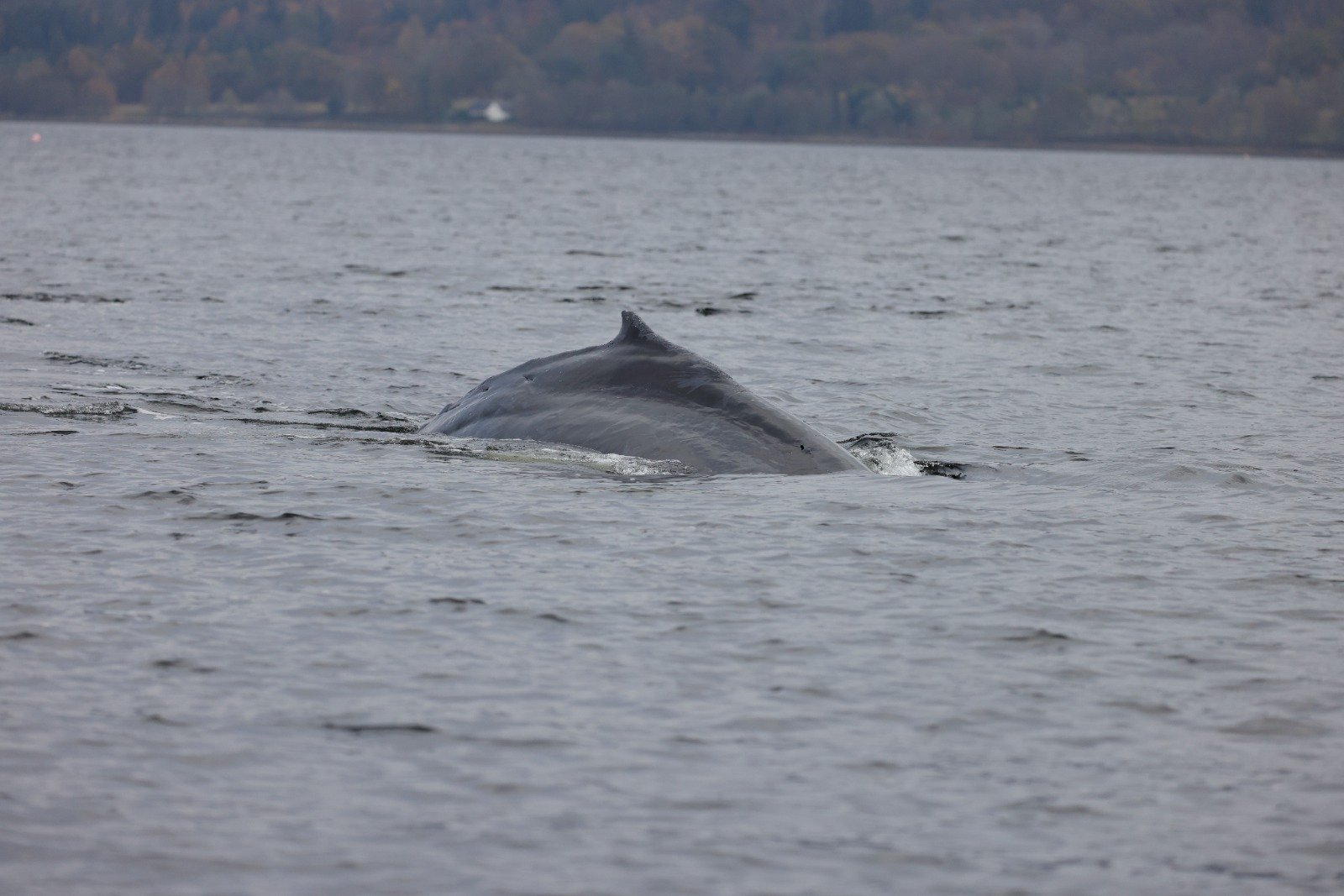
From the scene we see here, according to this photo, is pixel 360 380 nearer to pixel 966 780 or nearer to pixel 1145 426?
pixel 1145 426

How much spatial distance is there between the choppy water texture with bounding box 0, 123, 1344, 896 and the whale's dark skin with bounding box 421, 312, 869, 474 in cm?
29

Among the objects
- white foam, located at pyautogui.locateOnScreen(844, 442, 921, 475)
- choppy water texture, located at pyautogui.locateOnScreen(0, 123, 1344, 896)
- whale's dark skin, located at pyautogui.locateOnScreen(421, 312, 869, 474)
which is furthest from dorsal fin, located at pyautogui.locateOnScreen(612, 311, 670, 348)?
white foam, located at pyautogui.locateOnScreen(844, 442, 921, 475)

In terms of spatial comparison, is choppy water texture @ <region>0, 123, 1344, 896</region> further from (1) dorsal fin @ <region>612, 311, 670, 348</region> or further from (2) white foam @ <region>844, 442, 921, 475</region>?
(1) dorsal fin @ <region>612, 311, 670, 348</region>

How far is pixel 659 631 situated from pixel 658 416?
4.35 metres

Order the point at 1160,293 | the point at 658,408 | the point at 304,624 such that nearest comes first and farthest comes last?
the point at 304,624, the point at 658,408, the point at 1160,293

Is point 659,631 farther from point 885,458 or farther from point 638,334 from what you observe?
point 885,458

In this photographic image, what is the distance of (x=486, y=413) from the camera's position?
51.0 ft

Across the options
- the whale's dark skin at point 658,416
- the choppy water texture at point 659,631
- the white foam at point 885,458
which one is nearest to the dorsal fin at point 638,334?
the whale's dark skin at point 658,416

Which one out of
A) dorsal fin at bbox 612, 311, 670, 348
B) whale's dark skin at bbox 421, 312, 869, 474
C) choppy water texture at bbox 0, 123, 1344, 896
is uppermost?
dorsal fin at bbox 612, 311, 670, 348

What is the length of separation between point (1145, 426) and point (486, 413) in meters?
7.10

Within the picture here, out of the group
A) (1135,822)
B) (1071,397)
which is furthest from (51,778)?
(1071,397)

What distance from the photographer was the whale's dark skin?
1417 cm

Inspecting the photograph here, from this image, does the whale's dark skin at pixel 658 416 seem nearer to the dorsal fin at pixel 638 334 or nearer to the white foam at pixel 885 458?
the dorsal fin at pixel 638 334

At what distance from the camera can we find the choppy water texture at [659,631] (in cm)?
738
